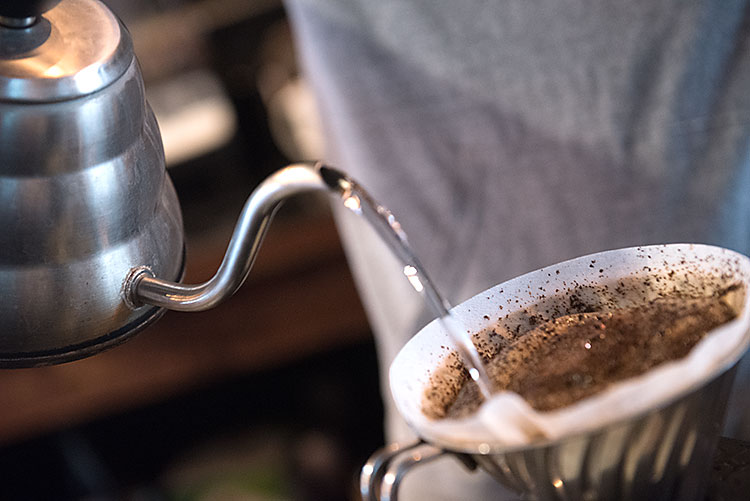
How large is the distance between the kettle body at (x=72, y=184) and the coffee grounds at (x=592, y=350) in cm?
24

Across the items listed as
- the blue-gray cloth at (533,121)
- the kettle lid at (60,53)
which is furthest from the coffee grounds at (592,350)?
the blue-gray cloth at (533,121)

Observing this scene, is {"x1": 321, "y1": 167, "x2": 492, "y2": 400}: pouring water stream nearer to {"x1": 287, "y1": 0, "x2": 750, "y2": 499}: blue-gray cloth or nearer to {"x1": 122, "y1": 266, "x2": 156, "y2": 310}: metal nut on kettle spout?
{"x1": 122, "y1": 266, "x2": 156, "y2": 310}: metal nut on kettle spout

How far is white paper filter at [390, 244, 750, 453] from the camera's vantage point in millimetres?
422

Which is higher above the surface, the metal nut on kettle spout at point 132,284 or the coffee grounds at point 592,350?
the metal nut on kettle spout at point 132,284

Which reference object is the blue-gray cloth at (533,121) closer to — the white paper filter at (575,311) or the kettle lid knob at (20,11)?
the white paper filter at (575,311)

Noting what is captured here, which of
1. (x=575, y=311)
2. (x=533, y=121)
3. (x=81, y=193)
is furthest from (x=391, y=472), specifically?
(x=533, y=121)

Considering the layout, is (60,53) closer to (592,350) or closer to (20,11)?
(20,11)

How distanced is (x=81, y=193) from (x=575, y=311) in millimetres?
340

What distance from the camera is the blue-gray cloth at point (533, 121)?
3.76 ft

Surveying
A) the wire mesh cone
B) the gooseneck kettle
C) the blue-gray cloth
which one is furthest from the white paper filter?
the blue-gray cloth

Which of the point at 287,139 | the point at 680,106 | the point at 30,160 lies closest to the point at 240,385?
the point at 287,139

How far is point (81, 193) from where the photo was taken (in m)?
0.47

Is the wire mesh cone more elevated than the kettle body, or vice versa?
the kettle body

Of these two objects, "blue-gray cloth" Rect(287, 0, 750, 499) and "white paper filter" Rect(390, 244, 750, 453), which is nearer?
"white paper filter" Rect(390, 244, 750, 453)
